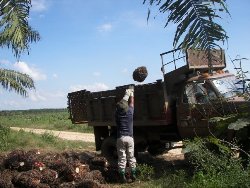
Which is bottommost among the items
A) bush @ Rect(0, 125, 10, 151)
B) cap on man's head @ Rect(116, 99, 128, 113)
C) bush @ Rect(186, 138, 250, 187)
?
bush @ Rect(186, 138, 250, 187)

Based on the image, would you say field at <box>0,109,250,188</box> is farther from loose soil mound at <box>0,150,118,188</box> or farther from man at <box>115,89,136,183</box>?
man at <box>115,89,136,183</box>

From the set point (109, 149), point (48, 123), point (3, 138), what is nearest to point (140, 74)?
point (109, 149)

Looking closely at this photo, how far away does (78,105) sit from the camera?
12492mm

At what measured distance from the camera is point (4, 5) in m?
3.82

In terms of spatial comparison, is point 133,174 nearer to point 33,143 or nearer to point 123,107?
point 123,107

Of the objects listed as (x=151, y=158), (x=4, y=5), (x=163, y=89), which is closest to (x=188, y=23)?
(x=4, y=5)

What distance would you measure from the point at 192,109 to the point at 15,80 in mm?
9250

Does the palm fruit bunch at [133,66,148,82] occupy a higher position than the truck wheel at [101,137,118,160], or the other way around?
the palm fruit bunch at [133,66,148,82]

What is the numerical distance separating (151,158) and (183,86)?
316cm

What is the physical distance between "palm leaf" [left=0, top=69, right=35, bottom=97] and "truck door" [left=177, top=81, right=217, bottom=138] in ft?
28.5

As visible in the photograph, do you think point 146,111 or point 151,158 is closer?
point 146,111

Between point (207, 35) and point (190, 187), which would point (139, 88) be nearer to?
point (190, 187)

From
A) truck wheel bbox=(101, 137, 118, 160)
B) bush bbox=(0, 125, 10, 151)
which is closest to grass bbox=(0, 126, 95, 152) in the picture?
bush bbox=(0, 125, 10, 151)

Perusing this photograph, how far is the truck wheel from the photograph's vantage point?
1119cm
